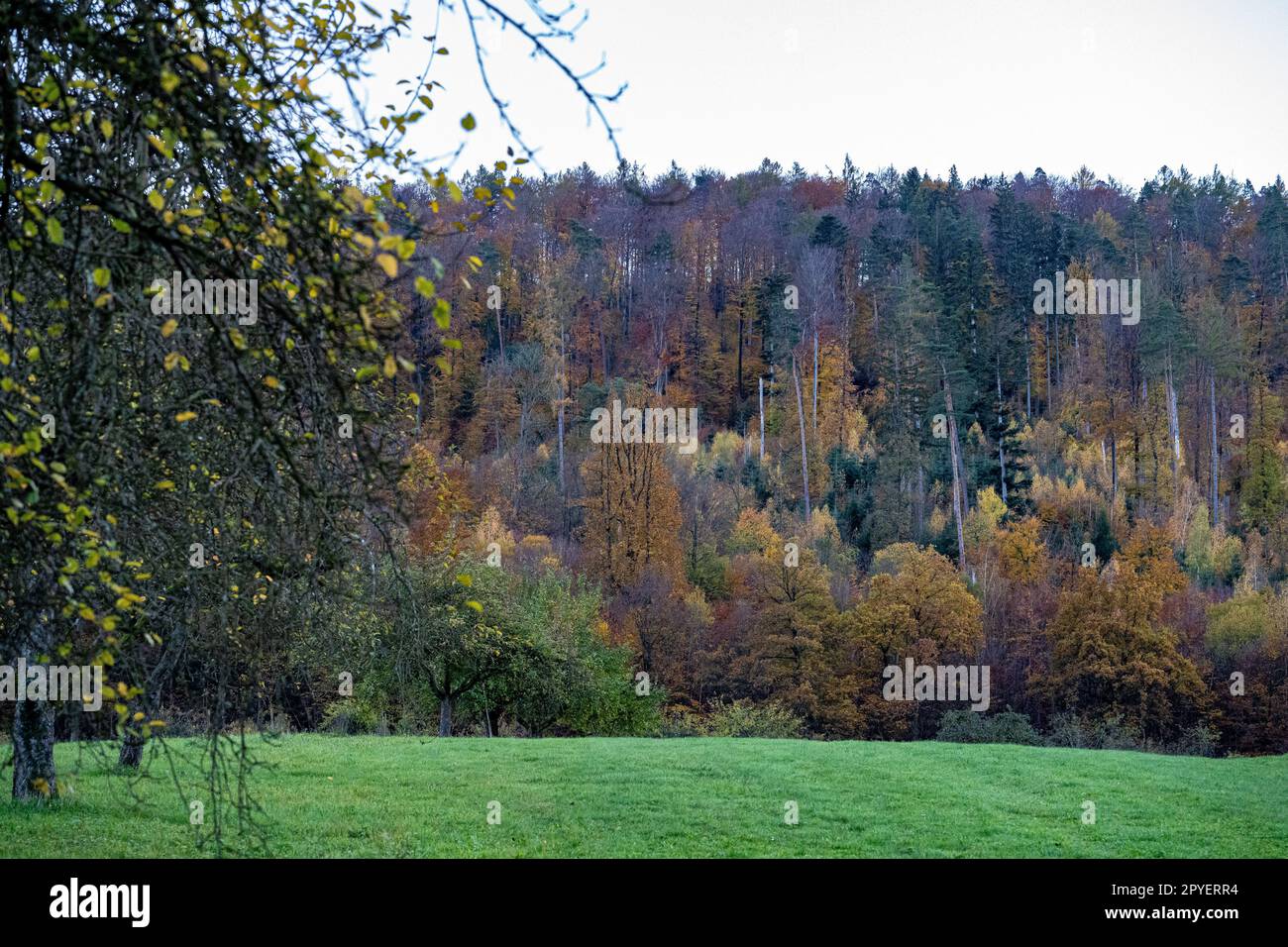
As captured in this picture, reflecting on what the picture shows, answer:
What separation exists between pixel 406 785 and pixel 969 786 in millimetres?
8242

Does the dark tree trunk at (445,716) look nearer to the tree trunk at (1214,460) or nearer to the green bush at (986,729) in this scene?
the green bush at (986,729)

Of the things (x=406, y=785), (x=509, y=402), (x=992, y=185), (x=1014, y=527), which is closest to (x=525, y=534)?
(x=509, y=402)

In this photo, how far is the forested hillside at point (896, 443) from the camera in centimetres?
3547

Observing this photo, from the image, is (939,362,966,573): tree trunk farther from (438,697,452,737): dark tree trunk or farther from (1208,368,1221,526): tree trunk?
(438,697,452,737): dark tree trunk

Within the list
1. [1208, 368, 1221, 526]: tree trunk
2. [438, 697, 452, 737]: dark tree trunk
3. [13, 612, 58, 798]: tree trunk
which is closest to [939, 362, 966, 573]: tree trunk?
[1208, 368, 1221, 526]: tree trunk

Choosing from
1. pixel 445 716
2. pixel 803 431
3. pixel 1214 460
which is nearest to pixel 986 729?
pixel 445 716

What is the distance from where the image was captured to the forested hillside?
116ft

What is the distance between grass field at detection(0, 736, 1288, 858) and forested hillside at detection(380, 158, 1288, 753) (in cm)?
912

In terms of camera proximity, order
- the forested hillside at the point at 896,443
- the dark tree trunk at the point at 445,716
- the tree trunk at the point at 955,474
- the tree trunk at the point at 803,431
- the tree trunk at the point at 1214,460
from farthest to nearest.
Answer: the tree trunk at the point at 1214,460 < the tree trunk at the point at 803,431 < the tree trunk at the point at 955,474 < the forested hillside at the point at 896,443 < the dark tree trunk at the point at 445,716

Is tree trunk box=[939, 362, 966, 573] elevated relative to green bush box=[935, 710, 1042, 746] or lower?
elevated

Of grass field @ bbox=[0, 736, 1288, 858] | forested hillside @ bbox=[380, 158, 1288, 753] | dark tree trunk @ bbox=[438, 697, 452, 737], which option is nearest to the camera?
grass field @ bbox=[0, 736, 1288, 858]

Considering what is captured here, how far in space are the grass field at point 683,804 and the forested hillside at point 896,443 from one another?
29.9 ft

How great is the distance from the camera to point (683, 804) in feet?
44.3

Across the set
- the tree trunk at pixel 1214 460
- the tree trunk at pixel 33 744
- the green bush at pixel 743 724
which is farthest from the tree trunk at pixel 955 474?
the tree trunk at pixel 33 744
